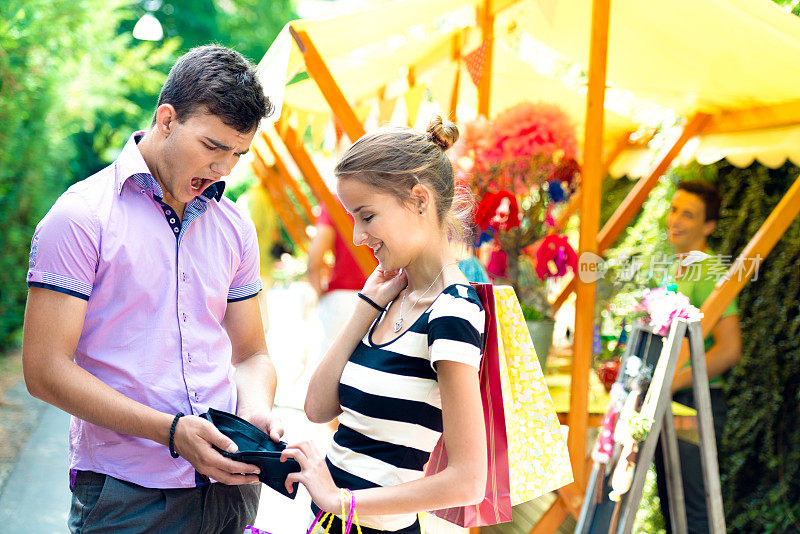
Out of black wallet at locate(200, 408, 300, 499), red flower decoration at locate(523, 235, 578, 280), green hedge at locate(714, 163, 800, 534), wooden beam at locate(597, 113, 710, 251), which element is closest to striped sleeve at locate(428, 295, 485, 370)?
black wallet at locate(200, 408, 300, 499)

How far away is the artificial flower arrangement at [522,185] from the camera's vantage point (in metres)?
2.96

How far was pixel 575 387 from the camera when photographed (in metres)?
2.71

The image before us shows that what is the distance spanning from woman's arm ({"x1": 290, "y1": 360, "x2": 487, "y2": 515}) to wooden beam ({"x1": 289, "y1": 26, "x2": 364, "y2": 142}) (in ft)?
5.05

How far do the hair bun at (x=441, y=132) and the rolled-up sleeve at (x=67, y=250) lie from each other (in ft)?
2.47

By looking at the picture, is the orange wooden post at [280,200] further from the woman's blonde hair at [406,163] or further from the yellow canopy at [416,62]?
the woman's blonde hair at [406,163]

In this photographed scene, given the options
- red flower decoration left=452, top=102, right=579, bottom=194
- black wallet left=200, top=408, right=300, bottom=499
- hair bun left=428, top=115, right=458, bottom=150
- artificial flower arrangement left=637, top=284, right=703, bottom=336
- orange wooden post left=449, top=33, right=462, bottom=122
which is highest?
orange wooden post left=449, top=33, right=462, bottom=122

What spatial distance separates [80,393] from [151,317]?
216mm

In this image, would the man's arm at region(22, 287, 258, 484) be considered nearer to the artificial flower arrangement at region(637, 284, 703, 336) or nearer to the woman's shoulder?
the woman's shoulder

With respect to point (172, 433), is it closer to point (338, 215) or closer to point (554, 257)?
point (338, 215)

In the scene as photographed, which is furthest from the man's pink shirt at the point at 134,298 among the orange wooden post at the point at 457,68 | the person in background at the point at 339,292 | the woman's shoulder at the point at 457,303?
the person in background at the point at 339,292

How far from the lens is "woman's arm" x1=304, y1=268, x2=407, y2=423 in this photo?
65.9 inches

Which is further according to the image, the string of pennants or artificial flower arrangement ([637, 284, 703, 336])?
the string of pennants

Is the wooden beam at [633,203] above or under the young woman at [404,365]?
above

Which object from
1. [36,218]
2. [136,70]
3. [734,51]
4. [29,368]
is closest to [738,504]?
[734,51]
